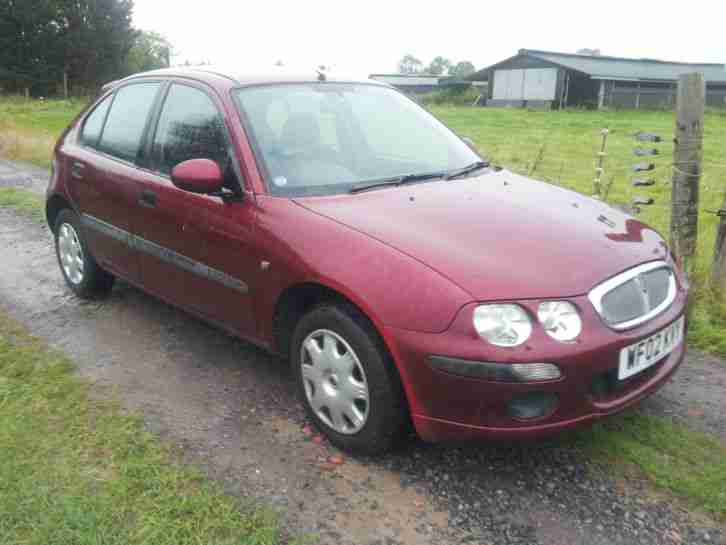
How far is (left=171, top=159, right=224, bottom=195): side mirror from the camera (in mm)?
3314

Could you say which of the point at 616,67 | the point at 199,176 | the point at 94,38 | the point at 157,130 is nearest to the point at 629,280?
the point at 199,176

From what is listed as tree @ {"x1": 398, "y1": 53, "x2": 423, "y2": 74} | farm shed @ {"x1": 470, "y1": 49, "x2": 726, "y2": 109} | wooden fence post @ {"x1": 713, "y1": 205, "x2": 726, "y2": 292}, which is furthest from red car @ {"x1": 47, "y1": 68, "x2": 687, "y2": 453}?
tree @ {"x1": 398, "y1": 53, "x2": 423, "y2": 74}

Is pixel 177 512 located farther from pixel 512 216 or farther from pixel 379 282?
pixel 512 216

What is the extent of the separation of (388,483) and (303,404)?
24.0 inches

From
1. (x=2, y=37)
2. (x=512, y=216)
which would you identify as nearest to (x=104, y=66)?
(x=2, y=37)

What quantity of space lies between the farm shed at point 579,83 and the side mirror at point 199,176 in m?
43.9

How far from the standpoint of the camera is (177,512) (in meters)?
2.68

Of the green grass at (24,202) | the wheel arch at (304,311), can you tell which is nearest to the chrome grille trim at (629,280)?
the wheel arch at (304,311)

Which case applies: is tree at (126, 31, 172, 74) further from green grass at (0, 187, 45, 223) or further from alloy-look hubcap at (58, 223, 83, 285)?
alloy-look hubcap at (58, 223, 83, 285)

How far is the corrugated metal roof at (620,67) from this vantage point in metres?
44.4

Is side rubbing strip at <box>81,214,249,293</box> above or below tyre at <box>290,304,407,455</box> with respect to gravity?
above

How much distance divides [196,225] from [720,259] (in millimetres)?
3381

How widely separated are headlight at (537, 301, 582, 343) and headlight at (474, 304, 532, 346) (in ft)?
0.22

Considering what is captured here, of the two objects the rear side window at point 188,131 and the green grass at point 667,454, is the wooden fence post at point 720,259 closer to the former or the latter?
the green grass at point 667,454
